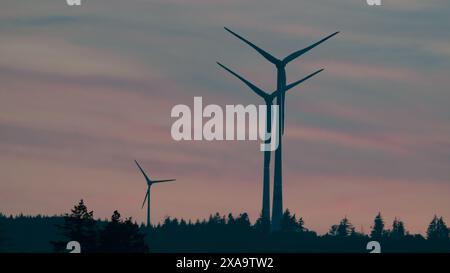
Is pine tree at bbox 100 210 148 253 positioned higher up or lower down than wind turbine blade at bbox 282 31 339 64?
lower down

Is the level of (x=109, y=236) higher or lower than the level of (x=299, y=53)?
lower

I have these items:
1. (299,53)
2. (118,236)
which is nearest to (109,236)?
(118,236)

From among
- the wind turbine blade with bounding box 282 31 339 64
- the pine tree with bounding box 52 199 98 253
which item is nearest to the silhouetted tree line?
the pine tree with bounding box 52 199 98 253

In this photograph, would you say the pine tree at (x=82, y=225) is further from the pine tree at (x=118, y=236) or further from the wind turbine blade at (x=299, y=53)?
the wind turbine blade at (x=299, y=53)

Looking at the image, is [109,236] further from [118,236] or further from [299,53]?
[299,53]

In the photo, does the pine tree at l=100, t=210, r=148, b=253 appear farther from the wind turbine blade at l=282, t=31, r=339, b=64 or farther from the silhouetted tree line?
the wind turbine blade at l=282, t=31, r=339, b=64

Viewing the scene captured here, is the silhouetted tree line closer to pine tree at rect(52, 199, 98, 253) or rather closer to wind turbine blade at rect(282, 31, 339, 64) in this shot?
pine tree at rect(52, 199, 98, 253)

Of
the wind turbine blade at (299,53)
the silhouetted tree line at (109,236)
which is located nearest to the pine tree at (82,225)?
the silhouetted tree line at (109,236)
